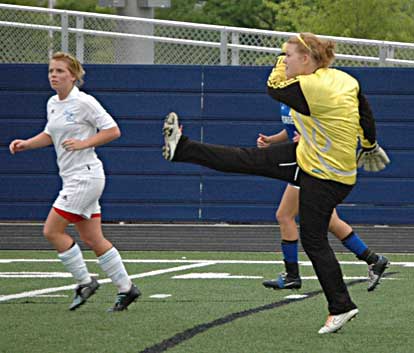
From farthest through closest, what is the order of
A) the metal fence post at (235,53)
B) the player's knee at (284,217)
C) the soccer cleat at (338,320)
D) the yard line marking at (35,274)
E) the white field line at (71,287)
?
1. the metal fence post at (235,53)
2. the yard line marking at (35,274)
3. the player's knee at (284,217)
4. the white field line at (71,287)
5. the soccer cleat at (338,320)

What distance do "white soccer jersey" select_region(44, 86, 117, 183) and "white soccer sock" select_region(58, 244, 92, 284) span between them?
1.69 ft

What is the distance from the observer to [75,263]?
9992 millimetres

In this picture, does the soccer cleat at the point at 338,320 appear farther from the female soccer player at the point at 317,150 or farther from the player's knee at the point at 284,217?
the player's knee at the point at 284,217

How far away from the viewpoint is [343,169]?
29.0ft

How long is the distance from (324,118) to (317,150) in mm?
214

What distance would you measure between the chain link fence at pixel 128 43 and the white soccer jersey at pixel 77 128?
342 inches

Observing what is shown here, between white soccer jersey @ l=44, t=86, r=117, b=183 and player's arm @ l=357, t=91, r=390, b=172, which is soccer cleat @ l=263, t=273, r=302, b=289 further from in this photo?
white soccer jersey @ l=44, t=86, r=117, b=183

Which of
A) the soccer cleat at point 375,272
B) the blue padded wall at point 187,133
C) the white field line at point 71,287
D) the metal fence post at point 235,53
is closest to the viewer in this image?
the white field line at point 71,287

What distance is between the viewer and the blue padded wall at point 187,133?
18.0 metres

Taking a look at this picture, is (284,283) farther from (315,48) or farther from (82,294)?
(315,48)

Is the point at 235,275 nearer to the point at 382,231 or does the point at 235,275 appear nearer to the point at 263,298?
the point at 263,298

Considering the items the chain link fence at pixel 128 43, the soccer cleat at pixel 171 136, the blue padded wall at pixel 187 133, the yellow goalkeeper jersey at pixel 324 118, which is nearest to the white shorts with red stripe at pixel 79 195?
the soccer cleat at pixel 171 136

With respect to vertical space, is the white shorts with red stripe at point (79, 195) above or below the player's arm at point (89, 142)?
below

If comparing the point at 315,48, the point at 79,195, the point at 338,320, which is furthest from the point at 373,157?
the point at 79,195
